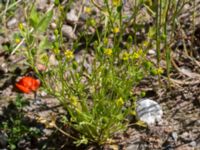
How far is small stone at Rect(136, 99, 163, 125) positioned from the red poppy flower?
0.56 metres

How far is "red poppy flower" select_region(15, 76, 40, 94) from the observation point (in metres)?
2.49

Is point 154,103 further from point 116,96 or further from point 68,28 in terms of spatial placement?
point 68,28

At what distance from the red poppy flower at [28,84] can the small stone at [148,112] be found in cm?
56

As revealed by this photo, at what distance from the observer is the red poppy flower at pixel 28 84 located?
249 centimetres

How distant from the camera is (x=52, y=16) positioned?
2.78 m

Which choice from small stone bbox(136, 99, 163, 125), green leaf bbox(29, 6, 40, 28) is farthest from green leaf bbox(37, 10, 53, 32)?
small stone bbox(136, 99, 163, 125)

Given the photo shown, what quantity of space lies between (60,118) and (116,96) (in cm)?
44

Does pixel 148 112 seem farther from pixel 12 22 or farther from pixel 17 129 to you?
pixel 12 22

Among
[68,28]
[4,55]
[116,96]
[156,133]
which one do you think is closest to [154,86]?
[156,133]

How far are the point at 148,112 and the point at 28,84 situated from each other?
2.15 feet

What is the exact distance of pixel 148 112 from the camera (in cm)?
228

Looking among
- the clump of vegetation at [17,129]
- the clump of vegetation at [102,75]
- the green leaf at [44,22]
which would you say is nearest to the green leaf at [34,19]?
the green leaf at [44,22]

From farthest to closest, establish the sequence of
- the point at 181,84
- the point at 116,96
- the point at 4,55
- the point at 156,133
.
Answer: the point at 4,55, the point at 181,84, the point at 156,133, the point at 116,96

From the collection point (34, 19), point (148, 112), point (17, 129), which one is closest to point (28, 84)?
point (17, 129)
